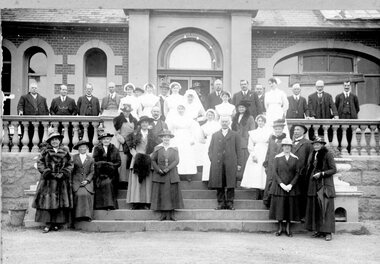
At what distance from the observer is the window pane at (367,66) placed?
15883mm

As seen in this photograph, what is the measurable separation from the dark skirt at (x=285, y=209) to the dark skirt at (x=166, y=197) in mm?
1690

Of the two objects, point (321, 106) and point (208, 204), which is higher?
point (321, 106)

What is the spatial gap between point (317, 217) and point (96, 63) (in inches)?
356

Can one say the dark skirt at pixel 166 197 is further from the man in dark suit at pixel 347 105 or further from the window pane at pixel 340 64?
the window pane at pixel 340 64

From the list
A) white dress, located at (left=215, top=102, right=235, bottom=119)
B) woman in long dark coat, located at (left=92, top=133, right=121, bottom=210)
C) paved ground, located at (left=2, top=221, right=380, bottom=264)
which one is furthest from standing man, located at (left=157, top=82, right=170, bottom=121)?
paved ground, located at (left=2, top=221, right=380, bottom=264)

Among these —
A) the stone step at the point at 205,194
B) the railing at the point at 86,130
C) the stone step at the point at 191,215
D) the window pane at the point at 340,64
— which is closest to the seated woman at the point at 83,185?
the stone step at the point at 191,215

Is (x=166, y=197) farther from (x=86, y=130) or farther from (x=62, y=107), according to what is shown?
(x=62, y=107)

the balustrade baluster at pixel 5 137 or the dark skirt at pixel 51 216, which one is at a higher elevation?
the balustrade baluster at pixel 5 137

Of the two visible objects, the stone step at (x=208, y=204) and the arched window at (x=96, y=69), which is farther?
the arched window at (x=96, y=69)

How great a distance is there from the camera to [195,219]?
9648 mm

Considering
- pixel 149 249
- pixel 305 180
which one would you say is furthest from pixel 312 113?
pixel 149 249

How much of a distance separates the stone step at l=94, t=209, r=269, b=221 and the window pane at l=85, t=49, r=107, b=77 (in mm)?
6741

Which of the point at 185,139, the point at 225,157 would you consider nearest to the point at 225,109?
the point at 185,139

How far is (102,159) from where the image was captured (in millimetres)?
9930
